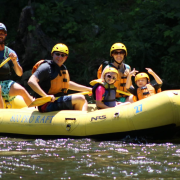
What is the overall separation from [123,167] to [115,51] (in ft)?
8.75

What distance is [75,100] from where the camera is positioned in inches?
237

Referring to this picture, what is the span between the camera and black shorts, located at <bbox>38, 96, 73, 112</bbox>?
6.02 meters

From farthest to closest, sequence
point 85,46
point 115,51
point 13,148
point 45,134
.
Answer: point 85,46 < point 115,51 < point 45,134 < point 13,148

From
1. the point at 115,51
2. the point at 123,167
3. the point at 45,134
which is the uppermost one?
the point at 115,51

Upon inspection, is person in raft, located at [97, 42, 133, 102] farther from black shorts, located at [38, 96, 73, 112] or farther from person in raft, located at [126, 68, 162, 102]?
black shorts, located at [38, 96, 73, 112]

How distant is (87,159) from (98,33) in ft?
31.2

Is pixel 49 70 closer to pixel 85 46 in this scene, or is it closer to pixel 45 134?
pixel 45 134

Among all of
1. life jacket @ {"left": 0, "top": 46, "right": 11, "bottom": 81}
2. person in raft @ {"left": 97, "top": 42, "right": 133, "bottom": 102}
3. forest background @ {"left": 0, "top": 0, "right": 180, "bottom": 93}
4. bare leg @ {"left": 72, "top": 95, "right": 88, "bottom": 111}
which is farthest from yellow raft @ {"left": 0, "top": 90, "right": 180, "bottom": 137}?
forest background @ {"left": 0, "top": 0, "right": 180, "bottom": 93}

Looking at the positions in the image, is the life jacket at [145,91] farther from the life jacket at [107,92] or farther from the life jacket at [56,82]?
the life jacket at [56,82]

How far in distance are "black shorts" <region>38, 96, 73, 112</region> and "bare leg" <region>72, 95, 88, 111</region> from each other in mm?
57

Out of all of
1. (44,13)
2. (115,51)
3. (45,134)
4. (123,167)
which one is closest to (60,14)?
(44,13)

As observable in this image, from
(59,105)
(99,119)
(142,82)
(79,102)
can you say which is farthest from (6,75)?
(142,82)

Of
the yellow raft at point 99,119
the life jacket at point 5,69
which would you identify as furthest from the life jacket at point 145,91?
the life jacket at point 5,69

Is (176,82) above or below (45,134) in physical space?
above
